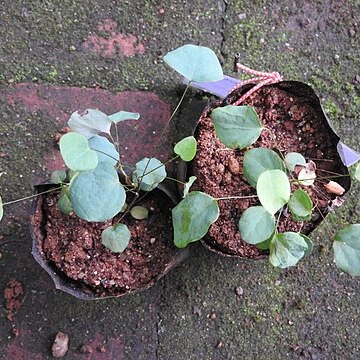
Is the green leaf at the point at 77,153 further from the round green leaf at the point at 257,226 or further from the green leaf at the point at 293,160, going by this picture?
the green leaf at the point at 293,160

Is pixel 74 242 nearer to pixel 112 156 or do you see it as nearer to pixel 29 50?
pixel 112 156

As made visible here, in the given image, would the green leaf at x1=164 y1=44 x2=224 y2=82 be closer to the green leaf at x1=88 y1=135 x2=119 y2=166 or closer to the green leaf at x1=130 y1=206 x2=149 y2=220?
the green leaf at x1=88 y1=135 x2=119 y2=166

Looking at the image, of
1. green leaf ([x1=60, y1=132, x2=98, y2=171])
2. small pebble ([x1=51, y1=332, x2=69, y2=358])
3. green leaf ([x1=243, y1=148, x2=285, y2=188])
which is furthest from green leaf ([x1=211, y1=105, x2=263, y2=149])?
small pebble ([x1=51, y1=332, x2=69, y2=358])

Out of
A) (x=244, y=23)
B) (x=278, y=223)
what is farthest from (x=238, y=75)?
(x=278, y=223)

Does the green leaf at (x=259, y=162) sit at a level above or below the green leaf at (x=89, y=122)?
above

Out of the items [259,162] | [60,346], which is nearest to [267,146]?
[259,162]

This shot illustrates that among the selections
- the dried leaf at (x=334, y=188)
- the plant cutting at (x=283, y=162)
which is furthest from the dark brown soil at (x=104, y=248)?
the dried leaf at (x=334, y=188)
